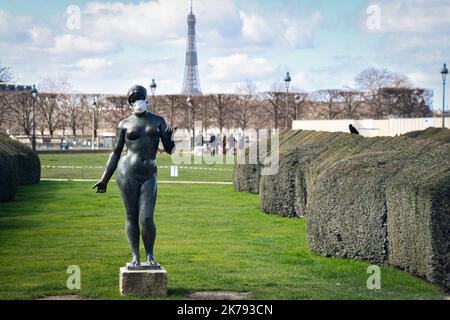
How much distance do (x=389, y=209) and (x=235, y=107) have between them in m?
73.9

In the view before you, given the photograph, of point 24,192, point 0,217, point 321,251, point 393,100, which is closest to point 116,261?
point 321,251

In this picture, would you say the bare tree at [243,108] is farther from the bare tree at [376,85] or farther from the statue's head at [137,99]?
the statue's head at [137,99]

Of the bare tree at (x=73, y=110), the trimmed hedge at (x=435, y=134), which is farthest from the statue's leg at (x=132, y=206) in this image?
the bare tree at (x=73, y=110)

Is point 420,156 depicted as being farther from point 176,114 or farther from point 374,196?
point 176,114

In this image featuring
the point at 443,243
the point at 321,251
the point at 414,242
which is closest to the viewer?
the point at 443,243

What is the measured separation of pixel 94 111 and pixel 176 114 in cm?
881

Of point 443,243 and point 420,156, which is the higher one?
point 420,156

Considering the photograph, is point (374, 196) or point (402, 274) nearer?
point (402, 274)

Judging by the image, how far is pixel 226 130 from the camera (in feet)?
284

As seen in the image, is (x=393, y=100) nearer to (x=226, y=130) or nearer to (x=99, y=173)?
(x=226, y=130)

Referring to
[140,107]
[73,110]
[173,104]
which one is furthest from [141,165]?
[173,104]

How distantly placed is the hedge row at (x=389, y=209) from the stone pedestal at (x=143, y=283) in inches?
135

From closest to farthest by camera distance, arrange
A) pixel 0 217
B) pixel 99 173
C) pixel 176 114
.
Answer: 1. pixel 0 217
2. pixel 99 173
3. pixel 176 114

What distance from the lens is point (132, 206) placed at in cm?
1133
